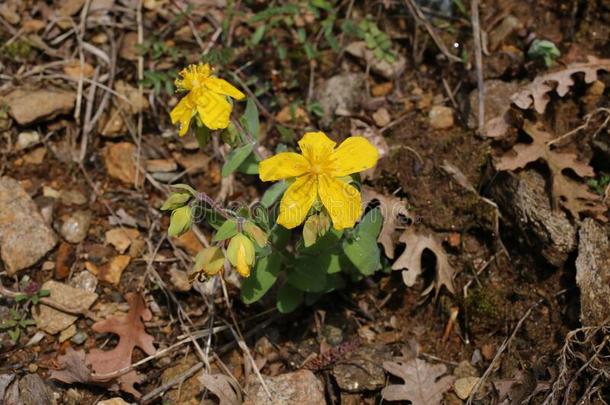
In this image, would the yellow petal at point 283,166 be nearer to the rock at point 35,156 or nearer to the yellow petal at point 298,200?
the yellow petal at point 298,200

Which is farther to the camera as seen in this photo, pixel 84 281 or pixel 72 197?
pixel 72 197

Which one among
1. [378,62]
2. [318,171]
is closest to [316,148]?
[318,171]

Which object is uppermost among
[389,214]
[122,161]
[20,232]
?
[389,214]

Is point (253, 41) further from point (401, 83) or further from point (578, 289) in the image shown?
point (578, 289)

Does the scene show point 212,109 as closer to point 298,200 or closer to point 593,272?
point 298,200

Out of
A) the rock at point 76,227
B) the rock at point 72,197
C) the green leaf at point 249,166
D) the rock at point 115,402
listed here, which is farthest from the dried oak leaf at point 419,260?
the rock at point 72,197

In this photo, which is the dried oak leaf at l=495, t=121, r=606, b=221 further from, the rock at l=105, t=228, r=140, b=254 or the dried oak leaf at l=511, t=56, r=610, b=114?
the rock at l=105, t=228, r=140, b=254
